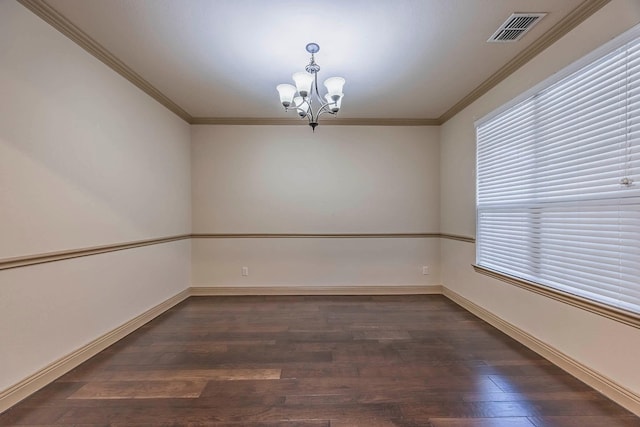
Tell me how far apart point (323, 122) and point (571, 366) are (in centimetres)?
357

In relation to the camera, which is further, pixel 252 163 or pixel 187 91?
pixel 252 163

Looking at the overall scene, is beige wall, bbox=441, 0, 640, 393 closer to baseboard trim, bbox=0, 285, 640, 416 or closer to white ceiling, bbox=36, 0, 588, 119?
baseboard trim, bbox=0, 285, 640, 416

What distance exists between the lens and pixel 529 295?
7.89 ft

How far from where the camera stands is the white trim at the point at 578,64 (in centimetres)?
164

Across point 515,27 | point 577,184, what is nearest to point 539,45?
point 515,27

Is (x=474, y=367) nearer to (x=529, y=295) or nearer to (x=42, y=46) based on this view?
(x=529, y=295)

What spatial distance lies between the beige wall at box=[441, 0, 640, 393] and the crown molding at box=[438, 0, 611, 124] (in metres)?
0.04

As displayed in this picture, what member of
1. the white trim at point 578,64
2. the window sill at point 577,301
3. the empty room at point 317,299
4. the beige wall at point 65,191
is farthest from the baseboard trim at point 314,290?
the white trim at point 578,64

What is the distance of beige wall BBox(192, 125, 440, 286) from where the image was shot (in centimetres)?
404

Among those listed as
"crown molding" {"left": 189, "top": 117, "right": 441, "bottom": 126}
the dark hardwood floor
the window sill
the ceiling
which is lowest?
the dark hardwood floor

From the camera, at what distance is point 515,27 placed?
6.80ft

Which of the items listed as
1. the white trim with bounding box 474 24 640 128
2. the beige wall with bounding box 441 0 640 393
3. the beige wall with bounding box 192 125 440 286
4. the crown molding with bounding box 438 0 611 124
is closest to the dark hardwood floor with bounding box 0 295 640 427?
the beige wall with bounding box 441 0 640 393

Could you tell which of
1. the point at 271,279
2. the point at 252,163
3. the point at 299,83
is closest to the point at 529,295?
the point at 299,83

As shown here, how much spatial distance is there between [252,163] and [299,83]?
191 cm
